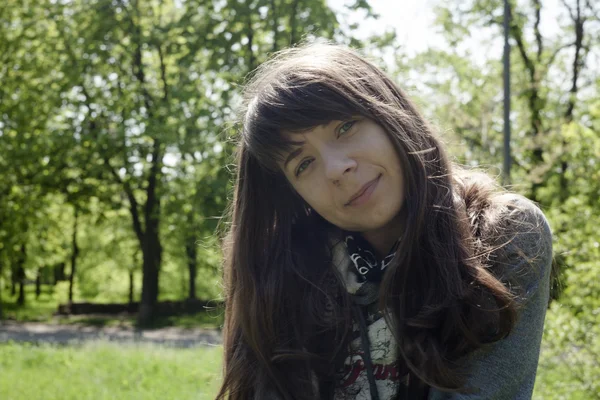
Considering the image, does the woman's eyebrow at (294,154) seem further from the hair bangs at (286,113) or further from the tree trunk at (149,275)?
the tree trunk at (149,275)

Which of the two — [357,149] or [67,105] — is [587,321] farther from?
[67,105]

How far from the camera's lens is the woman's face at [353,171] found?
1939 mm

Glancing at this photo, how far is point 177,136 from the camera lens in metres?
12.5

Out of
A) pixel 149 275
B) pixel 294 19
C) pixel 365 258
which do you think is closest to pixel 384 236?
pixel 365 258

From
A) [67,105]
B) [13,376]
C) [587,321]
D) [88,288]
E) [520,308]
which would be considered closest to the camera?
[520,308]

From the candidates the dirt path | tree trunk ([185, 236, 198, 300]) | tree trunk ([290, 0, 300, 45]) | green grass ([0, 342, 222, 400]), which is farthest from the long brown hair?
tree trunk ([185, 236, 198, 300])

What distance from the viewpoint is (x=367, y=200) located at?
6.47ft

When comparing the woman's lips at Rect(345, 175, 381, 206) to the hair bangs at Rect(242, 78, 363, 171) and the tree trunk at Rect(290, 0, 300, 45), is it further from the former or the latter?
the tree trunk at Rect(290, 0, 300, 45)

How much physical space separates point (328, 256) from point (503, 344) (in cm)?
63

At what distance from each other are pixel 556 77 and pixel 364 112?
71.5 ft

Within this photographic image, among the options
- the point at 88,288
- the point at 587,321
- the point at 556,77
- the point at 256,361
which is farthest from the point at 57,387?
the point at 88,288

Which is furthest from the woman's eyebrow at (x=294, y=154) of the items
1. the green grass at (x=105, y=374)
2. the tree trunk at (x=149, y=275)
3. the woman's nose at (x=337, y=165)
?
the tree trunk at (x=149, y=275)

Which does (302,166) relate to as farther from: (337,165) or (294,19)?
(294,19)

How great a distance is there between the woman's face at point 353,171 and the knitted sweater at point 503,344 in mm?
215
